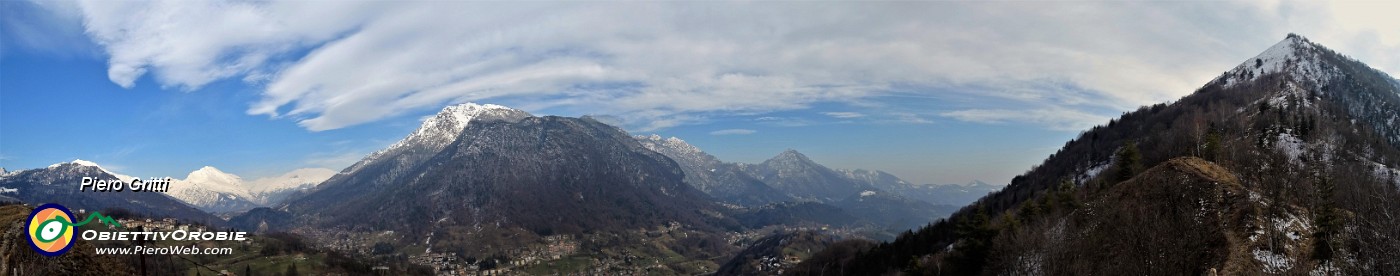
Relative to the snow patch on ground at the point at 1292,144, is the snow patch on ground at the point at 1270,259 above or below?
below

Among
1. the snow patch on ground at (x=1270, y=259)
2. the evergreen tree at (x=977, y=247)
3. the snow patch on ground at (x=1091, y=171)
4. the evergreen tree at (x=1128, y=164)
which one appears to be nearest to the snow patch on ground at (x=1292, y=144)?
the snow patch on ground at (x=1091, y=171)

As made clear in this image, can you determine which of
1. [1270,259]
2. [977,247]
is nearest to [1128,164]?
[977,247]

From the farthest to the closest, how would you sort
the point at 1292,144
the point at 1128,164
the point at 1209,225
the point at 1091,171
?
the point at 1091,171 → the point at 1292,144 → the point at 1128,164 → the point at 1209,225

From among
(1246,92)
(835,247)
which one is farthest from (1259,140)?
(1246,92)

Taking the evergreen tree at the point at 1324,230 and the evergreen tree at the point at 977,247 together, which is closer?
the evergreen tree at the point at 1324,230

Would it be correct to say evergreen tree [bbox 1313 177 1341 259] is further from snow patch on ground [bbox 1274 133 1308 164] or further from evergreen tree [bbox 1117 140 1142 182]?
snow patch on ground [bbox 1274 133 1308 164]

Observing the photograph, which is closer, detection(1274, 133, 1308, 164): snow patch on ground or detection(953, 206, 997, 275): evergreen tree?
detection(953, 206, 997, 275): evergreen tree

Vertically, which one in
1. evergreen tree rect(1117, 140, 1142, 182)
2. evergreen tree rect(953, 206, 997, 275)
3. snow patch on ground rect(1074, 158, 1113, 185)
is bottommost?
evergreen tree rect(953, 206, 997, 275)

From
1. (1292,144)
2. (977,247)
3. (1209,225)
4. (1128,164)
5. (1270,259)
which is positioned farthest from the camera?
(1292,144)

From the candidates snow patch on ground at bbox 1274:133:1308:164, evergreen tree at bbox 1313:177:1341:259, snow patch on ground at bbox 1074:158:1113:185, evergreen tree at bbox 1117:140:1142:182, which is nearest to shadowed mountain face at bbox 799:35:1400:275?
evergreen tree at bbox 1313:177:1341:259

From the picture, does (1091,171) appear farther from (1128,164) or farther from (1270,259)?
(1270,259)

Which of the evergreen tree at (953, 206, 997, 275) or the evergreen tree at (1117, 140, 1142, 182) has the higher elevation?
the evergreen tree at (1117, 140, 1142, 182)

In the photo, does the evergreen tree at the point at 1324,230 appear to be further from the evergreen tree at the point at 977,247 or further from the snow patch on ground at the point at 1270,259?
the evergreen tree at the point at 977,247
